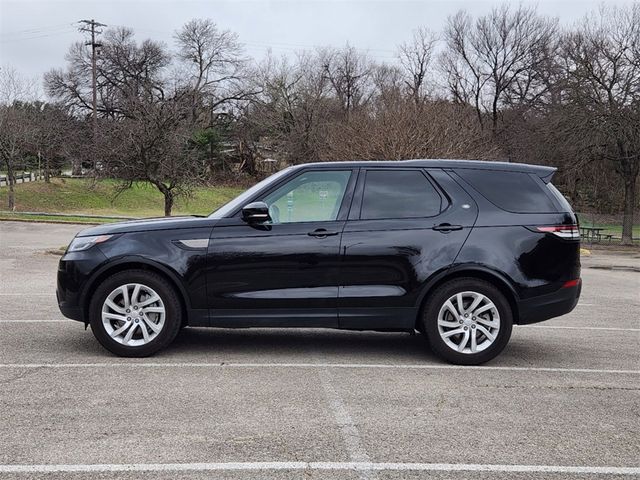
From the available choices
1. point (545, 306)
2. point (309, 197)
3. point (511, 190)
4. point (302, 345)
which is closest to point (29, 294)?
point (302, 345)

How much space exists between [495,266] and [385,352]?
4.59 feet

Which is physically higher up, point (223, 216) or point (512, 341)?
point (223, 216)

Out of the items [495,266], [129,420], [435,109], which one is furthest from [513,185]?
[435,109]

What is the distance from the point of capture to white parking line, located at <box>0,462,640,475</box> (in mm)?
3628

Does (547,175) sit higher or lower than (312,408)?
higher

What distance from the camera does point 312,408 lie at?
4.73 metres

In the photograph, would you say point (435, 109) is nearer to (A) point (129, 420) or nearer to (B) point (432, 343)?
(B) point (432, 343)

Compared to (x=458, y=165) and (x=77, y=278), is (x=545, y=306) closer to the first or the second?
(x=458, y=165)

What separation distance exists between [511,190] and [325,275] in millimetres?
1939

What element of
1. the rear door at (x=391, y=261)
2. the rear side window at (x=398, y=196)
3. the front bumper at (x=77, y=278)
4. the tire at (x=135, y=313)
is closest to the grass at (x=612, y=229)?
the rear side window at (x=398, y=196)

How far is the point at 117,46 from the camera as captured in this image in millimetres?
70312

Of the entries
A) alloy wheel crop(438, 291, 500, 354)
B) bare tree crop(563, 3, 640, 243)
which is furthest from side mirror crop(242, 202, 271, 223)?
bare tree crop(563, 3, 640, 243)

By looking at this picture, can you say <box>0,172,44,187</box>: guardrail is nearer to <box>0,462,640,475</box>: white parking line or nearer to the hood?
the hood

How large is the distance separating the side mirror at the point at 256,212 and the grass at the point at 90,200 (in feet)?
118
